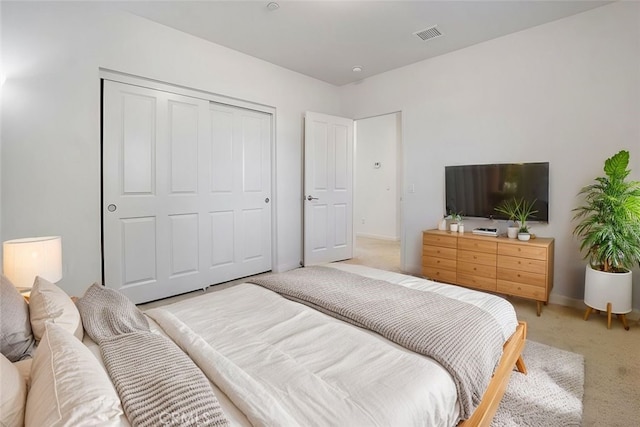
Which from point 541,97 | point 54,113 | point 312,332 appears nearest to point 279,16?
point 54,113

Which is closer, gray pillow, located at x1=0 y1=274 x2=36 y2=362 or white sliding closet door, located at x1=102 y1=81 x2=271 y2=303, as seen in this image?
gray pillow, located at x1=0 y1=274 x2=36 y2=362

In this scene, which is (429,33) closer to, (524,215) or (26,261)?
(524,215)

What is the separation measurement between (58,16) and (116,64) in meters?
0.47

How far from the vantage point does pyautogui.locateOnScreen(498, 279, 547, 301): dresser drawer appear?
9.36ft

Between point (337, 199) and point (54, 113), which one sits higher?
point (54, 113)

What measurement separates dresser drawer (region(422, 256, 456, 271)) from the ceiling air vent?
232cm

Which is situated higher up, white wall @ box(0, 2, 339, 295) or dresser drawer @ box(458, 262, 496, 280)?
white wall @ box(0, 2, 339, 295)

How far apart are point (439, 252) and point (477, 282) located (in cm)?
48

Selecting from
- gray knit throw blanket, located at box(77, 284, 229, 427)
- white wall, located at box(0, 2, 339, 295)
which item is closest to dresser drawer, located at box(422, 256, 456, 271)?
gray knit throw blanket, located at box(77, 284, 229, 427)

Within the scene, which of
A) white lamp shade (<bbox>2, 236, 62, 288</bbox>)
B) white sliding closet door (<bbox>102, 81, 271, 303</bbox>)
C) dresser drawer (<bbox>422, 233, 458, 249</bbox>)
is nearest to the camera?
white lamp shade (<bbox>2, 236, 62, 288</bbox>)

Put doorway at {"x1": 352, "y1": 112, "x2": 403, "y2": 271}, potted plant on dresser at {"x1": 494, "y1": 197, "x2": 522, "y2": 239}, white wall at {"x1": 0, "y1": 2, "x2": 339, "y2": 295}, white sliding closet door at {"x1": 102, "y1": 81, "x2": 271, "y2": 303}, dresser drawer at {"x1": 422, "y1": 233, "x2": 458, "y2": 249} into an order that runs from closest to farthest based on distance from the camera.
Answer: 1. white wall at {"x1": 0, "y1": 2, "x2": 339, "y2": 295}
2. white sliding closet door at {"x1": 102, "y1": 81, "x2": 271, "y2": 303}
3. potted plant on dresser at {"x1": 494, "y1": 197, "x2": 522, "y2": 239}
4. dresser drawer at {"x1": 422, "y1": 233, "x2": 458, "y2": 249}
5. doorway at {"x1": 352, "y1": 112, "x2": 403, "y2": 271}

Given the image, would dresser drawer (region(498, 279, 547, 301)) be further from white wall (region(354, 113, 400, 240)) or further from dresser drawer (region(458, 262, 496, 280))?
white wall (region(354, 113, 400, 240))

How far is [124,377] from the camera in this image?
95 centimetres

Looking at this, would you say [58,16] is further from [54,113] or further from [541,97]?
[541,97]
